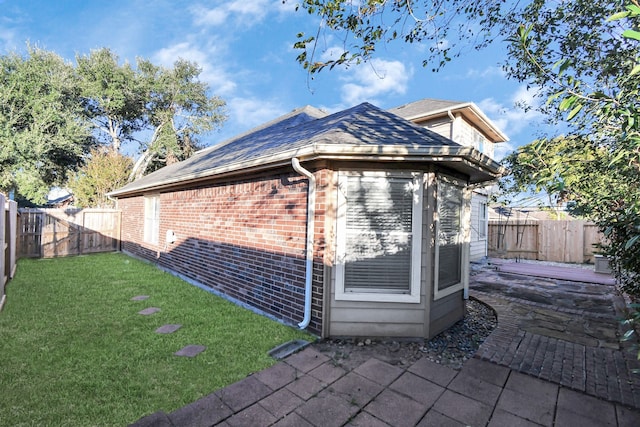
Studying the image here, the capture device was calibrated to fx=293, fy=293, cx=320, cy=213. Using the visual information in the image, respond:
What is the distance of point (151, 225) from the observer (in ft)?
32.8

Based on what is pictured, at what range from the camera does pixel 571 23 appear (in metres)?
4.04

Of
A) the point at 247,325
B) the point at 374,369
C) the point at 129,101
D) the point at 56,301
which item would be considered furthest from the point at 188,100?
the point at 374,369

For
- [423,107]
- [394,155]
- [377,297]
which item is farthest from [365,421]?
[423,107]

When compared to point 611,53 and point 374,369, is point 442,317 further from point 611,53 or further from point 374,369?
point 611,53

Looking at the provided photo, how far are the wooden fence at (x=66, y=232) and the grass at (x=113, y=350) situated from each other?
4830 millimetres

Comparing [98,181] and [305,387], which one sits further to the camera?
[98,181]

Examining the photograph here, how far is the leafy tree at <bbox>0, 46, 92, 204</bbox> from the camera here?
1619 centimetres

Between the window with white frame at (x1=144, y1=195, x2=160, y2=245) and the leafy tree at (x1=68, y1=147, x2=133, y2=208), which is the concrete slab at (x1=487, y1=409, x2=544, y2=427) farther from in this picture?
the leafy tree at (x1=68, y1=147, x2=133, y2=208)

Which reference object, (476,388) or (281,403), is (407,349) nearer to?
(476,388)

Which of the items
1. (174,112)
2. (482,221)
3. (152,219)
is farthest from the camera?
(174,112)

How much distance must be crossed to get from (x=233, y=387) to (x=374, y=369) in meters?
1.54

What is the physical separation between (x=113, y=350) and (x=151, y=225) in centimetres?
726

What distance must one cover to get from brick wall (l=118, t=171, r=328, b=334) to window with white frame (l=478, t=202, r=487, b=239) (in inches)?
453

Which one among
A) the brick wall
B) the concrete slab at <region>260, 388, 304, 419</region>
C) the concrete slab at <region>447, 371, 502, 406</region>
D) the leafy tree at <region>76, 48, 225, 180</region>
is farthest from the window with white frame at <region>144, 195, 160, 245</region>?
the leafy tree at <region>76, 48, 225, 180</region>
